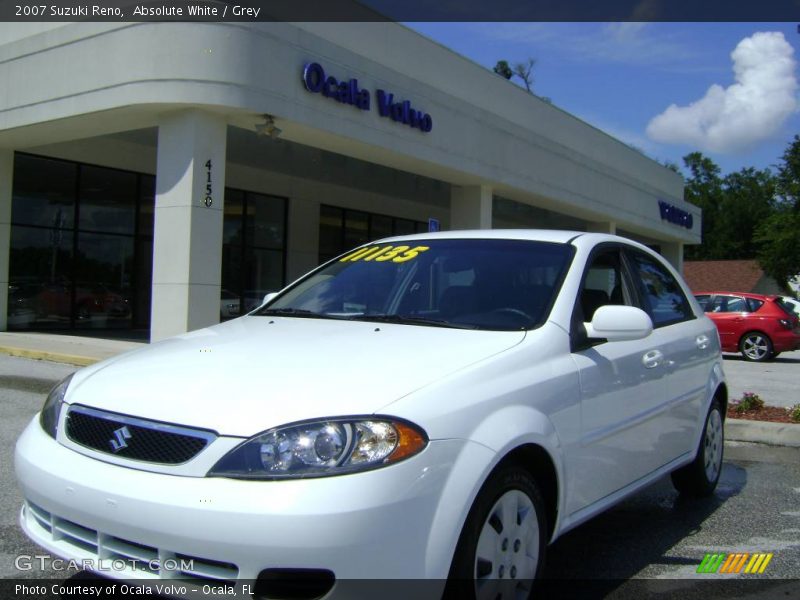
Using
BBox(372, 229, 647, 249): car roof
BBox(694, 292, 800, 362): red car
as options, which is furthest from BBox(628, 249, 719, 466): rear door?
BBox(694, 292, 800, 362): red car

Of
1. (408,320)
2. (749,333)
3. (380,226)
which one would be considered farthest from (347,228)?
(408,320)

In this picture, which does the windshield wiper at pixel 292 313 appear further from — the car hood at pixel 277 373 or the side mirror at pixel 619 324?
the side mirror at pixel 619 324

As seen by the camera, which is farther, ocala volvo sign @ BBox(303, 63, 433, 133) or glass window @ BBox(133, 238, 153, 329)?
glass window @ BBox(133, 238, 153, 329)

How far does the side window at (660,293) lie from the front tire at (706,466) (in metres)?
0.73

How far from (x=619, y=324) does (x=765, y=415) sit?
5033 mm

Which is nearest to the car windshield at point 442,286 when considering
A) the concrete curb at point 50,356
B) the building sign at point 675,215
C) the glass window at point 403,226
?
the concrete curb at point 50,356

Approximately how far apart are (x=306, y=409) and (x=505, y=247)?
193 centimetres

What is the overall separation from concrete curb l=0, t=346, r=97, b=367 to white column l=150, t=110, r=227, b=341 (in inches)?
56.3

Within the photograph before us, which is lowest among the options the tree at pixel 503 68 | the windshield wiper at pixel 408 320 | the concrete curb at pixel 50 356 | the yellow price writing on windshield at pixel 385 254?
the concrete curb at pixel 50 356

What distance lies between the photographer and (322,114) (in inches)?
538

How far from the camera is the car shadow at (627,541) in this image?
372cm

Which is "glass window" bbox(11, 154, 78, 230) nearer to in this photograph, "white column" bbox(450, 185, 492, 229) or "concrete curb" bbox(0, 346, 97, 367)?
"concrete curb" bbox(0, 346, 97, 367)

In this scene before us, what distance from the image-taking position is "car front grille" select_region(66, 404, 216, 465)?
264cm

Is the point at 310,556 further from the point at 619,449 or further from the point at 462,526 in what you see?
the point at 619,449
